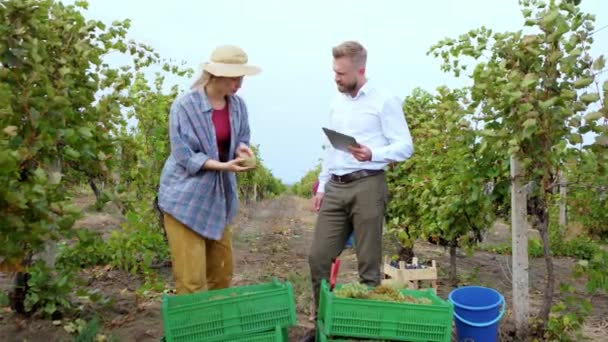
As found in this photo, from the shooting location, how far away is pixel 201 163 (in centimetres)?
318

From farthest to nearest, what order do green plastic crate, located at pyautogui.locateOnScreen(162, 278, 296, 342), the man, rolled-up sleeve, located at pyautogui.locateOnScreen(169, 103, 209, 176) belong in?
the man → rolled-up sleeve, located at pyautogui.locateOnScreen(169, 103, 209, 176) → green plastic crate, located at pyautogui.locateOnScreen(162, 278, 296, 342)

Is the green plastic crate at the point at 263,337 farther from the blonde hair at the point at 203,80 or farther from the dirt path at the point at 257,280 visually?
the blonde hair at the point at 203,80

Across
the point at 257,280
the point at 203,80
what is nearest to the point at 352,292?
the point at 203,80

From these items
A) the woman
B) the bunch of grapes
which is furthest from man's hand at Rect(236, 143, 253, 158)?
the bunch of grapes

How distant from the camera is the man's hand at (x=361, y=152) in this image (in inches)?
133

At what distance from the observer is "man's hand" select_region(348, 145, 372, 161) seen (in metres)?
3.38

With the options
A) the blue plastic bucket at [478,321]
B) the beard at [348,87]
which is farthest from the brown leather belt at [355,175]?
the blue plastic bucket at [478,321]

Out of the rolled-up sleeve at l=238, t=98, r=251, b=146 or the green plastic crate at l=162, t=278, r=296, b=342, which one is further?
the rolled-up sleeve at l=238, t=98, r=251, b=146

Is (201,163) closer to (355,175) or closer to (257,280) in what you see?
(355,175)

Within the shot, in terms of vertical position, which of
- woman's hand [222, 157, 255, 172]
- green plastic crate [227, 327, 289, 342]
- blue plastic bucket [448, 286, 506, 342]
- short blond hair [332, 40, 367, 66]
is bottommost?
blue plastic bucket [448, 286, 506, 342]

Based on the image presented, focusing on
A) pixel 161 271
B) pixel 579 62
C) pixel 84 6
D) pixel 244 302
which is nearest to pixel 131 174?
pixel 84 6

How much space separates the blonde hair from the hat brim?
0.27ft

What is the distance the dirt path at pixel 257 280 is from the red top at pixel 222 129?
1.12m

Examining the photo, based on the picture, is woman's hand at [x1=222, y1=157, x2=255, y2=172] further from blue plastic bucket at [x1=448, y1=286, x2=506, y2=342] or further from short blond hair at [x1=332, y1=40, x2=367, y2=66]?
blue plastic bucket at [x1=448, y1=286, x2=506, y2=342]
